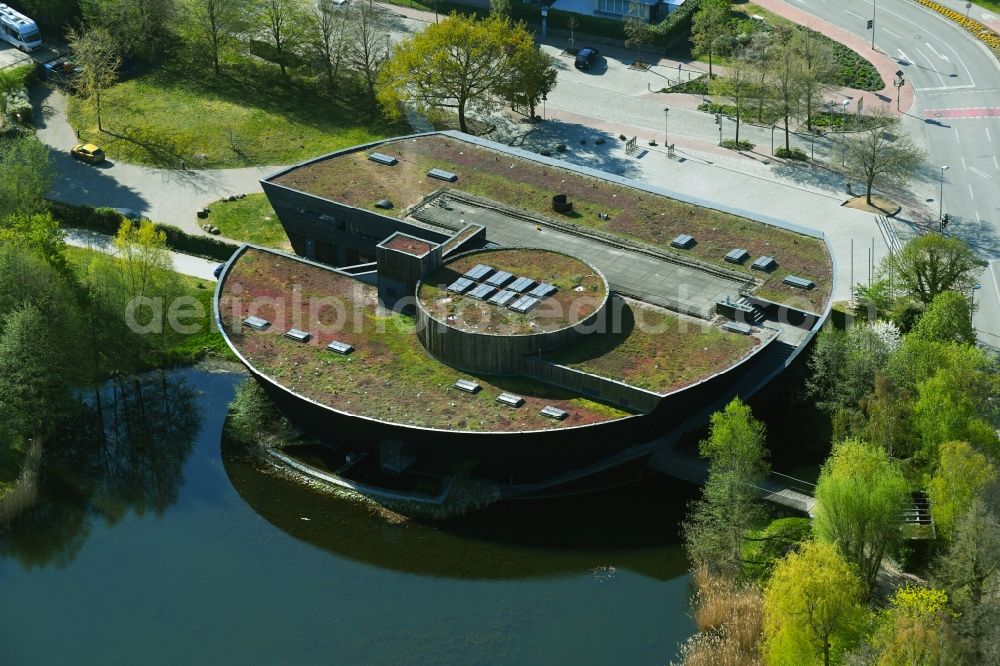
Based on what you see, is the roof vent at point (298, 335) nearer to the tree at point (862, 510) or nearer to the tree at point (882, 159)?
the tree at point (862, 510)

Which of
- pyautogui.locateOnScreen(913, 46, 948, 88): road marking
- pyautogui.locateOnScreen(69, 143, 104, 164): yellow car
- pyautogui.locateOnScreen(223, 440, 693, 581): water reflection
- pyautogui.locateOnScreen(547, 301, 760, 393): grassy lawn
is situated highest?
pyautogui.locateOnScreen(913, 46, 948, 88): road marking

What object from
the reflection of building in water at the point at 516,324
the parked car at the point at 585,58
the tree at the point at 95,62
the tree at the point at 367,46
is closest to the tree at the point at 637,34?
the parked car at the point at 585,58

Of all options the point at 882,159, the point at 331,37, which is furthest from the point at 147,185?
the point at 882,159

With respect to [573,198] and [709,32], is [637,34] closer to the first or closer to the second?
[709,32]

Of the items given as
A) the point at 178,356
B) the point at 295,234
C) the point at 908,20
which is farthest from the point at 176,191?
the point at 908,20

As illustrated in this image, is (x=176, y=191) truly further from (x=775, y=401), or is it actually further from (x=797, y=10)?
(x=797, y=10)

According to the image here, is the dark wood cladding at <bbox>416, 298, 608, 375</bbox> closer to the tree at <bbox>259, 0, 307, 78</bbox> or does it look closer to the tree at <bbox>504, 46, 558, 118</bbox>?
the tree at <bbox>504, 46, 558, 118</bbox>

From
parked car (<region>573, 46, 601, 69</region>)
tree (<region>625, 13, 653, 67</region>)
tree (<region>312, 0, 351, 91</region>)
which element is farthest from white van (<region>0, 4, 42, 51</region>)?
tree (<region>625, 13, 653, 67</region>)
